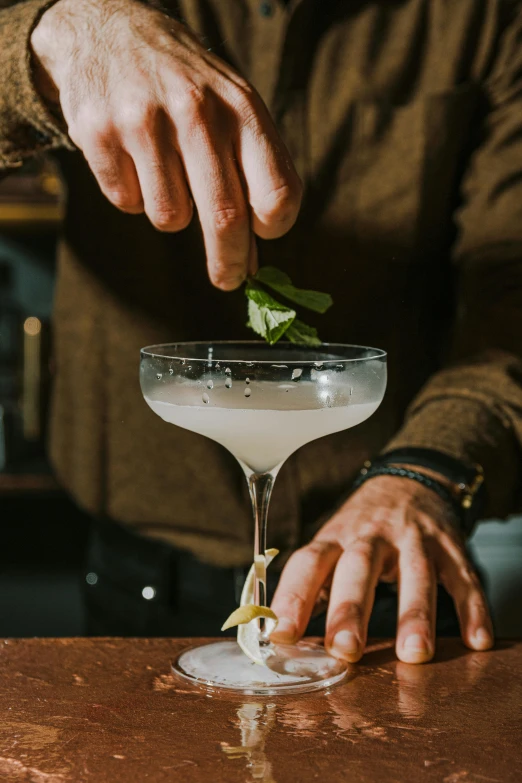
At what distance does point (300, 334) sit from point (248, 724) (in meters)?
0.40

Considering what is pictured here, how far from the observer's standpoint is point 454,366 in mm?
1388

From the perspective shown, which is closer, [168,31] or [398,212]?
[168,31]

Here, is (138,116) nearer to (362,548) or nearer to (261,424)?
(261,424)

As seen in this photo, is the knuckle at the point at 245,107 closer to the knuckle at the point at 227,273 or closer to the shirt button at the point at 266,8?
the knuckle at the point at 227,273

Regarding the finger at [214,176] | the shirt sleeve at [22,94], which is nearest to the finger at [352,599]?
the finger at [214,176]

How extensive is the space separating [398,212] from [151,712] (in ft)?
3.59

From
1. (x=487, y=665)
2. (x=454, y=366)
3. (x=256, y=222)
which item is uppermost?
(x=256, y=222)

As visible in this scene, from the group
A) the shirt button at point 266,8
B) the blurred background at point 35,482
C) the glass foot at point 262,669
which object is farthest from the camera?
the blurred background at point 35,482

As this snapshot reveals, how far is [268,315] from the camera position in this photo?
34.6 inches

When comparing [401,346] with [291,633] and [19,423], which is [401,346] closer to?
[291,633]

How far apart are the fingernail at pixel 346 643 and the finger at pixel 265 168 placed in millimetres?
396

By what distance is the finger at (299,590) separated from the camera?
88cm

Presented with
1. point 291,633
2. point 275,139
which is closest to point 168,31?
point 275,139

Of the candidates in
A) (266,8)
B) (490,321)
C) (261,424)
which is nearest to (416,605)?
(261,424)
